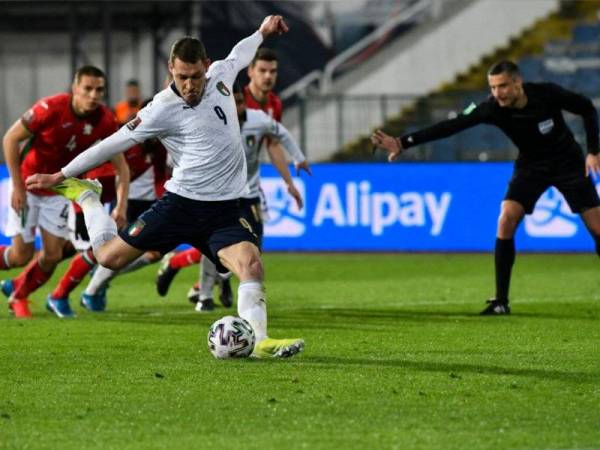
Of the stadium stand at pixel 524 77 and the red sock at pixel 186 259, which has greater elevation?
the stadium stand at pixel 524 77

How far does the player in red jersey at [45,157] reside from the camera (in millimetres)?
11461

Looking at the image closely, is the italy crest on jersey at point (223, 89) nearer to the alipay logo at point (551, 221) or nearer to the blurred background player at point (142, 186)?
the blurred background player at point (142, 186)

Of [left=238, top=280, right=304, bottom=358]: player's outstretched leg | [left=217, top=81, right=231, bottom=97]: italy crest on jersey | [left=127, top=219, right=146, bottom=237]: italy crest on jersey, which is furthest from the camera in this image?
[left=127, top=219, right=146, bottom=237]: italy crest on jersey

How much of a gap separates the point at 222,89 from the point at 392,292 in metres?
5.85

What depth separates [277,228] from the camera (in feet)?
66.4

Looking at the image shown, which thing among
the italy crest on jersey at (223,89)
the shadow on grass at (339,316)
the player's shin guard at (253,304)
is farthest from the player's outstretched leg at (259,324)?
the shadow on grass at (339,316)

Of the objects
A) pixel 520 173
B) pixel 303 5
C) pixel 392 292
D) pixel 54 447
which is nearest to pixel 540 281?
pixel 392 292

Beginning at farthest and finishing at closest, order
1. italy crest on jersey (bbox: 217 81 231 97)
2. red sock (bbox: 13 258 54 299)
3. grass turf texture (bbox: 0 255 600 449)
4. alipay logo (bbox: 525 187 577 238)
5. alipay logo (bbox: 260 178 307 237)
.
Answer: alipay logo (bbox: 260 178 307 237), alipay logo (bbox: 525 187 577 238), red sock (bbox: 13 258 54 299), italy crest on jersey (bbox: 217 81 231 97), grass turf texture (bbox: 0 255 600 449)

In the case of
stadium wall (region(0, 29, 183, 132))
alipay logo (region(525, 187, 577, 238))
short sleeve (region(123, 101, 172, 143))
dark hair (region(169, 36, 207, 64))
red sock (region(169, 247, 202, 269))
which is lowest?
red sock (region(169, 247, 202, 269))

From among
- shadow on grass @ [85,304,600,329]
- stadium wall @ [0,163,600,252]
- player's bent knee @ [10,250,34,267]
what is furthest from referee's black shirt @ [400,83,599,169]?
stadium wall @ [0,163,600,252]

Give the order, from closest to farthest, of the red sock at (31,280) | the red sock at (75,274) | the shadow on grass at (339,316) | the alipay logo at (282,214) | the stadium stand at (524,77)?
the shadow on grass at (339,316) → the red sock at (75,274) → the red sock at (31,280) → the alipay logo at (282,214) → the stadium stand at (524,77)

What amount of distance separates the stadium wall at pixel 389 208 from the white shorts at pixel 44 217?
24.8 ft

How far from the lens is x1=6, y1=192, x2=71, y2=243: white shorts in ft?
40.7

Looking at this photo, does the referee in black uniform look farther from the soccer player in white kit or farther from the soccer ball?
the soccer ball
